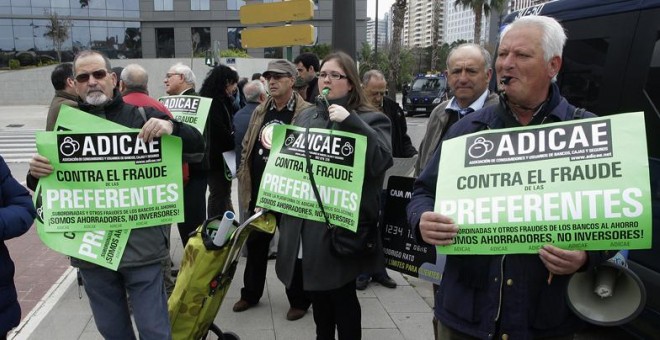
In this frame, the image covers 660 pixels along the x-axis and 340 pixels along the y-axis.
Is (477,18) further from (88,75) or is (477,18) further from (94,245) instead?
(94,245)

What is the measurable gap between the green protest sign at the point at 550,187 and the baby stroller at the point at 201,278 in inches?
55.9

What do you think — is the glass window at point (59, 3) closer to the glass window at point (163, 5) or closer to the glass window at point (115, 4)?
the glass window at point (115, 4)

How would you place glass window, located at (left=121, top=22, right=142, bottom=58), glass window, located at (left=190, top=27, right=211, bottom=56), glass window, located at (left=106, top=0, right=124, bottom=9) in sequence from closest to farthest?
glass window, located at (left=106, top=0, right=124, bottom=9) < glass window, located at (left=121, top=22, right=142, bottom=58) < glass window, located at (left=190, top=27, right=211, bottom=56)

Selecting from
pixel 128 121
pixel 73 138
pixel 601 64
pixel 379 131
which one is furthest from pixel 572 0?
pixel 73 138

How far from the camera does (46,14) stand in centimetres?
4103

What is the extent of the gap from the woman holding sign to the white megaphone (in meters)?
1.19

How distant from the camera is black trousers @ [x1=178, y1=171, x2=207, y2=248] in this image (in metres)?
4.52

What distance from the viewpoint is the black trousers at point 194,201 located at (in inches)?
178

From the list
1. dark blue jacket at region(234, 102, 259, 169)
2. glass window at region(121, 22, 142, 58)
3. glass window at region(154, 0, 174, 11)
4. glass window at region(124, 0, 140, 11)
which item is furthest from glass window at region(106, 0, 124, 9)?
dark blue jacket at region(234, 102, 259, 169)

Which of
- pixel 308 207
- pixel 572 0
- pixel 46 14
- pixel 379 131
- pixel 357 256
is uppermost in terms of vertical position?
pixel 46 14

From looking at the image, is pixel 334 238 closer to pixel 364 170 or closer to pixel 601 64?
pixel 364 170

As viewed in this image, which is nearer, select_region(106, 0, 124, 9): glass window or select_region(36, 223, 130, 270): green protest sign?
select_region(36, 223, 130, 270): green protest sign

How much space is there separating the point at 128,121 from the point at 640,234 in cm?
243

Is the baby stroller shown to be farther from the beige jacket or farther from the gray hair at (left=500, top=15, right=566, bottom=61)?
the gray hair at (left=500, top=15, right=566, bottom=61)
